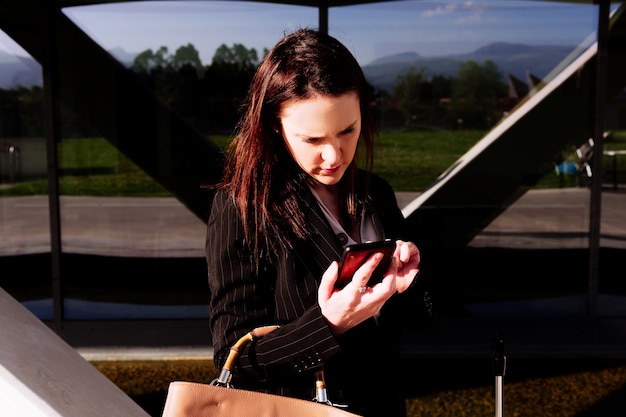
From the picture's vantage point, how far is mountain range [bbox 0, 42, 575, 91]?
21.2 ft

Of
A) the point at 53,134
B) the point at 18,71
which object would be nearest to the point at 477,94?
the point at 53,134

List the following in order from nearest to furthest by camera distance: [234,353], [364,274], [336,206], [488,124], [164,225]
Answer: [364,274] → [234,353] → [336,206] → [488,124] → [164,225]

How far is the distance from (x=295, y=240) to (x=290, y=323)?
0.56 feet

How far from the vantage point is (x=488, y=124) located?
6762mm

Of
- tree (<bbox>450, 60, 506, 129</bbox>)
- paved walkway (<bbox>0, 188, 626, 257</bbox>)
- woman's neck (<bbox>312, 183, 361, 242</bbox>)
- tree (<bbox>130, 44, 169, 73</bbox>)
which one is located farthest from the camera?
paved walkway (<bbox>0, 188, 626, 257</bbox>)

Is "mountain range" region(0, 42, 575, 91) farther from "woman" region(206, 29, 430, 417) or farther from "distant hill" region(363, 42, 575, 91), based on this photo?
"woman" region(206, 29, 430, 417)

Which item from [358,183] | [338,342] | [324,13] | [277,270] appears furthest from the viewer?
[324,13]

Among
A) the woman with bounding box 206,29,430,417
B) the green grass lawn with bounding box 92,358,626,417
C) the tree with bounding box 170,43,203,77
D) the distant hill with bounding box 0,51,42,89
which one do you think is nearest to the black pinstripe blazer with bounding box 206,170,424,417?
the woman with bounding box 206,29,430,417

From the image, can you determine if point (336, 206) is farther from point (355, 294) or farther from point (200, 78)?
point (200, 78)

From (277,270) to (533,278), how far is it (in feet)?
20.2

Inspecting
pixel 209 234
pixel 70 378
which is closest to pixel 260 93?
pixel 209 234

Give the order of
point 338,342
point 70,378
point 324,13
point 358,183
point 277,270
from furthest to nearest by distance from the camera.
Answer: point 324,13 < point 70,378 < point 358,183 < point 277,270 < point 338,342

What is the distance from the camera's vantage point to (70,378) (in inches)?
82.6

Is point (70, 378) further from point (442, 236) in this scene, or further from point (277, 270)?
point (442, 236)
